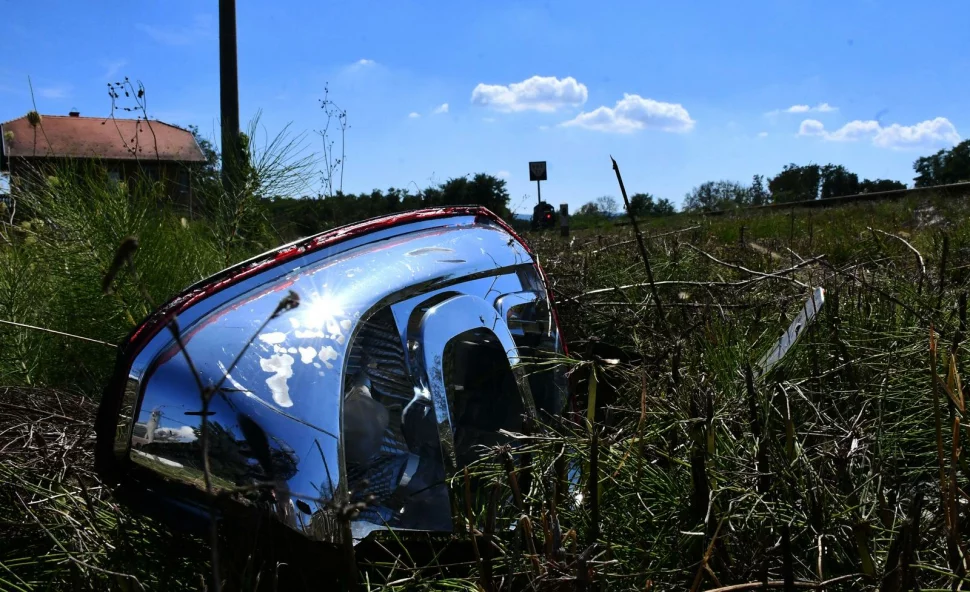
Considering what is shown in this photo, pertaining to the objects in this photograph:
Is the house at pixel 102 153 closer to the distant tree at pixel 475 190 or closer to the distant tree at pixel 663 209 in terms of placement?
the distant tree at pixel 475 190

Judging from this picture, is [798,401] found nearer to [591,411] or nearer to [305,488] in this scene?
[591,411]

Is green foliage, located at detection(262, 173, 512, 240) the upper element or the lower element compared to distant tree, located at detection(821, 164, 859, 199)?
lower

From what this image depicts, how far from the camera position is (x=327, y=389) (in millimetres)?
1244

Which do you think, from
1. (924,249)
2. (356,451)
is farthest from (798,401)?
(924,249)

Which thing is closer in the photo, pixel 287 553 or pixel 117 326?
pixel 287 553

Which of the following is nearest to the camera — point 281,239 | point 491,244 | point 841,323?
point 491,244

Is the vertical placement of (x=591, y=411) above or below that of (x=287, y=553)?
above

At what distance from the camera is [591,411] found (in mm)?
1492

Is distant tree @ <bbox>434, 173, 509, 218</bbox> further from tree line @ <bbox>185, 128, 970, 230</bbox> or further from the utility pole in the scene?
the utility pole

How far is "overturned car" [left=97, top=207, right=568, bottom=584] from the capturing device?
1134 millimetres

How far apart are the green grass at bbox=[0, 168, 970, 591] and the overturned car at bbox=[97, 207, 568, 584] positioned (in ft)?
0.47

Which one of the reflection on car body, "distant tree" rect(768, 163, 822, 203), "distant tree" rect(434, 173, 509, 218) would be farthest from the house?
"distant tree" rect(768, 163, 822, 203)

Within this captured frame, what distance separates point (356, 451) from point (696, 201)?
12.7 metres

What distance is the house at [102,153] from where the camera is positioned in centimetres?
257
